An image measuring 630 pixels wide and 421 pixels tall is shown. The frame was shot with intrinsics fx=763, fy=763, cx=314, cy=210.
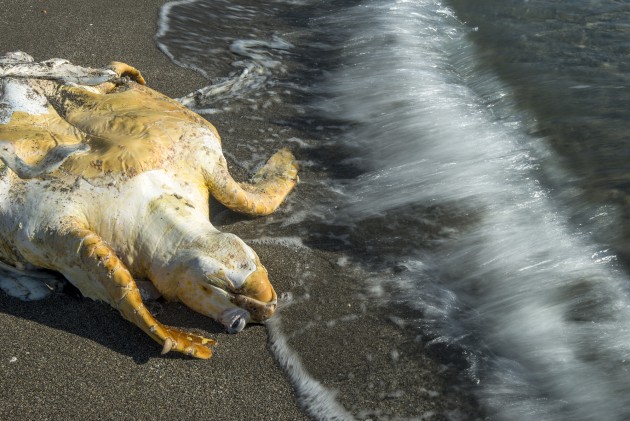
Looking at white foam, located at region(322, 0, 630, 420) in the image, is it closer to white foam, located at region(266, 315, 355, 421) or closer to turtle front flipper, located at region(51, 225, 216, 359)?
white foam, located at region(266, 315, 355, 421)

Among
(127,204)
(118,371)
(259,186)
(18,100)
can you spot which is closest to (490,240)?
(259,186)

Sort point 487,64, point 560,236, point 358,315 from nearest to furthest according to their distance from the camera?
point 358,315, point 560,236, point 487,64

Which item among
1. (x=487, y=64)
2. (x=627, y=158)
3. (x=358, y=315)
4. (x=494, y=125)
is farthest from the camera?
(x=487, y=64)

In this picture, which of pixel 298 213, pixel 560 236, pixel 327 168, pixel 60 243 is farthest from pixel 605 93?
pixel 60 243

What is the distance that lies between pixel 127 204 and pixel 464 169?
2.51m

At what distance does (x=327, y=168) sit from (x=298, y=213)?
662mm

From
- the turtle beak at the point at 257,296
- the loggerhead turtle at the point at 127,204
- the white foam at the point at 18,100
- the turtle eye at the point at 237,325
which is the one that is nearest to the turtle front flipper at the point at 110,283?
the loggerhead turtle at the point at 127,204

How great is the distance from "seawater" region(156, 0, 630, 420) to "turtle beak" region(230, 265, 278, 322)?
0.12 metres

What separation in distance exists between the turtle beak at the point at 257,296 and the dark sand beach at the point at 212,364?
11cm

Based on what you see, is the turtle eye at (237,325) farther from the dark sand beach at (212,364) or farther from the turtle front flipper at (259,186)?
the turtle front flipper at (259,186)

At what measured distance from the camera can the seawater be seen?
3.93 m

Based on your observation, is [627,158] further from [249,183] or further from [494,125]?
[249,183]

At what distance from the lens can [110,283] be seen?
4.08 m

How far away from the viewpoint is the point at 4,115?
4.88 metres
